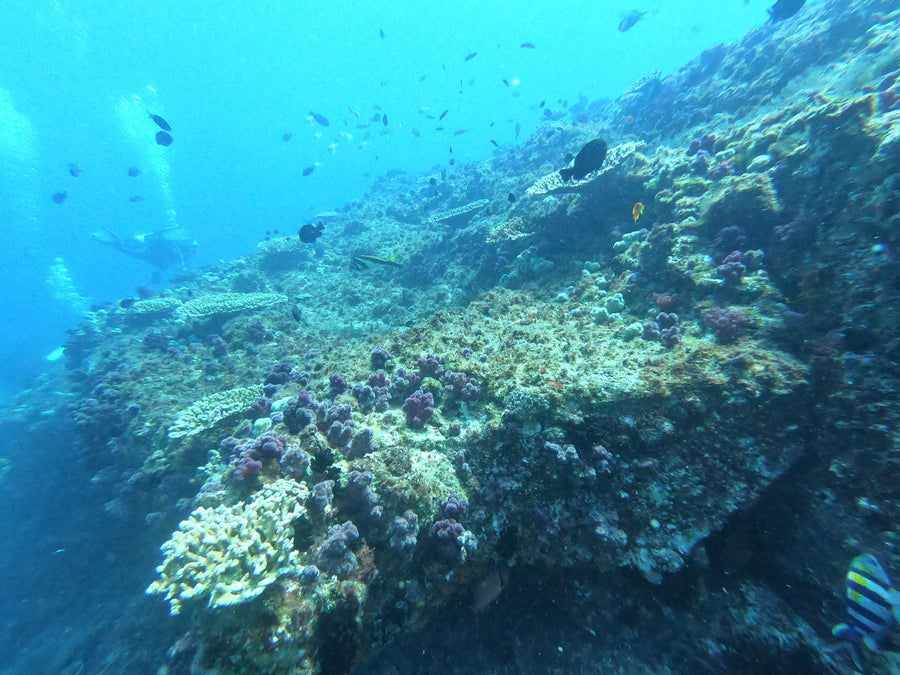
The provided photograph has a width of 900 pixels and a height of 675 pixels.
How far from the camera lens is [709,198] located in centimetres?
669

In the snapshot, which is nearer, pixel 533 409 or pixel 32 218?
pixel 533 409

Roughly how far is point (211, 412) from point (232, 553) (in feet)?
15.4

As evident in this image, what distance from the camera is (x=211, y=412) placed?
6922 mm

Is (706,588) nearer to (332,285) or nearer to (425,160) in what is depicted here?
(332,285)

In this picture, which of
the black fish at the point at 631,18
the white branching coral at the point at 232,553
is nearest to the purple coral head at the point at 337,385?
the white branching coral at the point at 232,553

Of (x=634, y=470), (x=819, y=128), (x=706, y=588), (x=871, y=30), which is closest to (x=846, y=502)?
(x=706, y=588)

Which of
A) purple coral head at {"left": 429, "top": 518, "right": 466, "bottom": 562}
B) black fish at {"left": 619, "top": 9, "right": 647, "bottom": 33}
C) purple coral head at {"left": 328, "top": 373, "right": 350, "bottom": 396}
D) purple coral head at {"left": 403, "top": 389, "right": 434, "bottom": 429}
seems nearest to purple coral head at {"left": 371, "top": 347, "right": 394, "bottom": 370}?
purple coral head at {"left": 328, "top": 373, "right": 350, "bottom": 396}

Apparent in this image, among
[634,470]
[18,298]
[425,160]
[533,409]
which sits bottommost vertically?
[634,470]

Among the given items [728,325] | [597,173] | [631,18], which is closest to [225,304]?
[597,173]

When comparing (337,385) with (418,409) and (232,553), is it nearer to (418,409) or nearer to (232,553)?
(418,409)

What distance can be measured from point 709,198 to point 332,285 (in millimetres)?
12885

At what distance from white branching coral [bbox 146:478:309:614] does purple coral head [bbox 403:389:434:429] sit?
1745 millimetres

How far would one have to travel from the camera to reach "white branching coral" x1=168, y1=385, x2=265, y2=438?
262 inches

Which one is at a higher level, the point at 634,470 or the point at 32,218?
the point at 32,218
